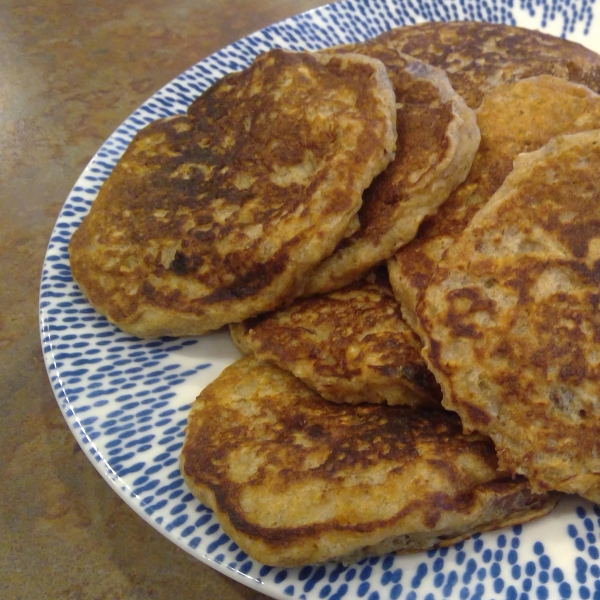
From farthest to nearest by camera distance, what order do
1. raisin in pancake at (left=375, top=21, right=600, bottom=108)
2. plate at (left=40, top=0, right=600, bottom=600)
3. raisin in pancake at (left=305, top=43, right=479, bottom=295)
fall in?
raisin in pancake at (left=375, top=21, right=600, bottom=108) < raisin in pancake at (left=305, top=43, right=479, bottom=295) < plate at (left=40, top=0, right=600, bottom=600)

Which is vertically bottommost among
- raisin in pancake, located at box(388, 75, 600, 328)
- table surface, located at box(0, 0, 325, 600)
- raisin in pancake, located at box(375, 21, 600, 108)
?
table surface, located at box(0, 0, 325, 600)

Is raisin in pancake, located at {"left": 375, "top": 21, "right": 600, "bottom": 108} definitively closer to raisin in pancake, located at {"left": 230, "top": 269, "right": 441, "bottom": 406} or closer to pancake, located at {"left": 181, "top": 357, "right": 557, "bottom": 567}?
raisin in pancake, located at {"left": 230, "top": 269, "right": 441, "bottom": 406}

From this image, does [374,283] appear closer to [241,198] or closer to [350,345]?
[350,345]

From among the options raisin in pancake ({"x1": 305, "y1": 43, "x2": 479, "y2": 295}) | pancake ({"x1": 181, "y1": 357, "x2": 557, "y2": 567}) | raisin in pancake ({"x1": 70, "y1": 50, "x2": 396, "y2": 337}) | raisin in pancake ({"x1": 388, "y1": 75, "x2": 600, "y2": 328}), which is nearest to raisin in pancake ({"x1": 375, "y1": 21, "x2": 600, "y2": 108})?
raisin in pancake ({"x1": 388, "y1": 75, "x2": 600, "y2": 328})

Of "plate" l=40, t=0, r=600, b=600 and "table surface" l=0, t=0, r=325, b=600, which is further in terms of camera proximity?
"table surface" l=0, t=0, r=325, b=600

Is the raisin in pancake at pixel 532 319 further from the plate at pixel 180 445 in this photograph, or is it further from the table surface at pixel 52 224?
the table surface at pixel 52 224

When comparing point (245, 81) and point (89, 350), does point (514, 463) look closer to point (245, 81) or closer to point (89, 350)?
point (89, 350)
